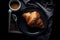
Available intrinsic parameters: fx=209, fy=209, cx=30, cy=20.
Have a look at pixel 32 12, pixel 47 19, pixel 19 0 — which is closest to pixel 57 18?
pixel 47 19

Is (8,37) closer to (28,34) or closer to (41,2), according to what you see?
(28,34)

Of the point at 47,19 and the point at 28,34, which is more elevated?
the point at 47,19

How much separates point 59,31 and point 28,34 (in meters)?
0.21

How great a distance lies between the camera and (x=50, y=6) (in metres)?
1.42

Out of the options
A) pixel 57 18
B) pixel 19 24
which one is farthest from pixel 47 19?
pixel 19 24

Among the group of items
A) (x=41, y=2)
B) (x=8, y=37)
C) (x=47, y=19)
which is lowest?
(x=8, y=37)

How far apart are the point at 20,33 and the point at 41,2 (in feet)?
0.84

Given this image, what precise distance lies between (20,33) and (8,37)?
9 centimetres

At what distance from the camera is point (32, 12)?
143 cm

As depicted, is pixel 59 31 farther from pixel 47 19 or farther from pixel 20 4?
pixel 20 4

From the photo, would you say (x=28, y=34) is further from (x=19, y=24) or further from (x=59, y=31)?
(x=59, y=31)

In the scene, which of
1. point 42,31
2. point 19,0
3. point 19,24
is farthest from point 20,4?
point 42,31

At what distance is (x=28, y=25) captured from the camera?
143cm

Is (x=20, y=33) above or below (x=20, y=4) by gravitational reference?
below
